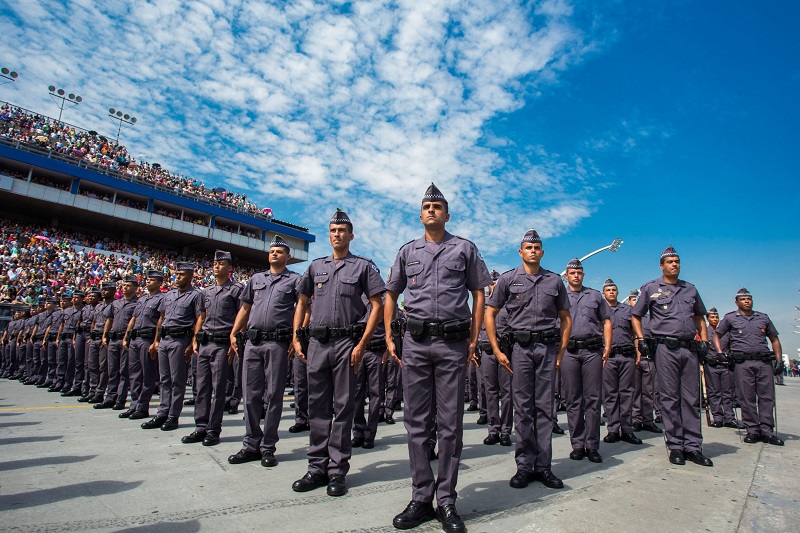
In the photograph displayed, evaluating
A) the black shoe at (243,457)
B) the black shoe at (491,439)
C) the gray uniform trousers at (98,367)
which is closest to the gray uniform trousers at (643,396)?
the black shoe at (491,439)

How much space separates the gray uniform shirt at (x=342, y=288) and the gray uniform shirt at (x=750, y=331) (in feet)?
22.7

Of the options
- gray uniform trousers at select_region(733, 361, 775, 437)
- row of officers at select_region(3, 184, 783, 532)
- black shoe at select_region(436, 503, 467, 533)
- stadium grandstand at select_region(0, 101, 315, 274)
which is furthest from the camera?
stadium grandstand at select_region(0, 101, 315, 274)

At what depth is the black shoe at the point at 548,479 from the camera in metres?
3.81

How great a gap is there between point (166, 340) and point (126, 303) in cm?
265

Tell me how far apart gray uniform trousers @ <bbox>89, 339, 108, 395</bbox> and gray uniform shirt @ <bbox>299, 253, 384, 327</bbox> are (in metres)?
6.37

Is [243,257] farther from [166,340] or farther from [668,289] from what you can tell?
[668,289]

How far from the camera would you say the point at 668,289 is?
573 cm

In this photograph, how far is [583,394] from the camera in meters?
5.32

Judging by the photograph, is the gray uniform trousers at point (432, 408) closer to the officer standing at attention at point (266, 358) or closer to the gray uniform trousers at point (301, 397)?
the officer standing at attention at point (266, 358)

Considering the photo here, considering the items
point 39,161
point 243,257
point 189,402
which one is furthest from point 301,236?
point 189,402

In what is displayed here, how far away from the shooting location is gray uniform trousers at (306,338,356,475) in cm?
Answer: 382

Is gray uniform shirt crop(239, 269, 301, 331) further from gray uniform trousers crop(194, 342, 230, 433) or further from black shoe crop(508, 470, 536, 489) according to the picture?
black shoe crop(508, 470, 536, 489)

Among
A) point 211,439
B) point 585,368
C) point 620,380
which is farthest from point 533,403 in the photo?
point 211,439

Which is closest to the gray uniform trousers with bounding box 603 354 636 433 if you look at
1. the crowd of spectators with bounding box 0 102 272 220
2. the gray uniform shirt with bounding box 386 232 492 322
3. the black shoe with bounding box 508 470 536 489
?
the black shoe with bounding box 508 470 536 489
